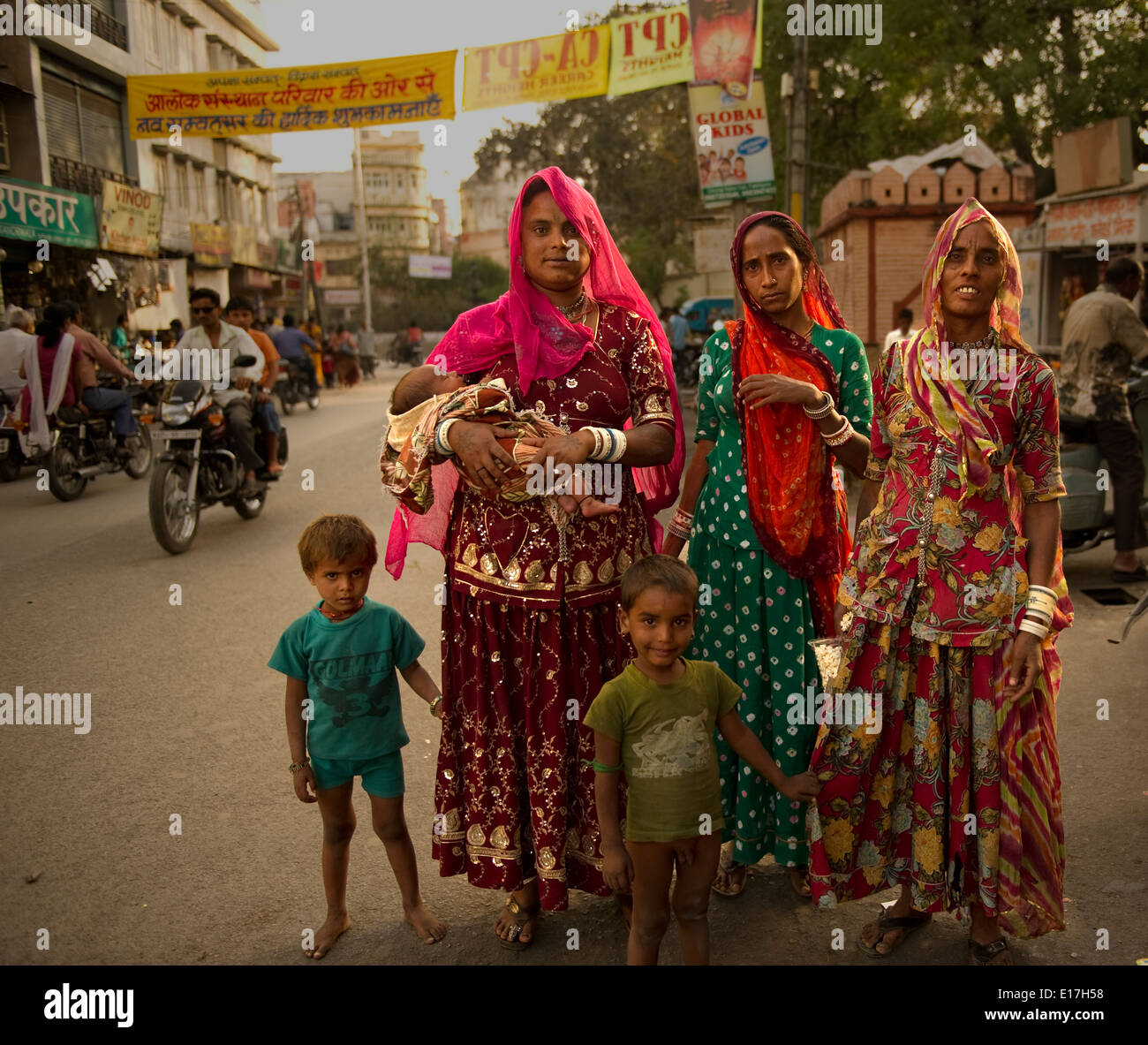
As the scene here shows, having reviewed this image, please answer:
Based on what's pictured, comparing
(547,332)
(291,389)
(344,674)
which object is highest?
(291,389)

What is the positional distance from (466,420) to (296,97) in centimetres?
1432

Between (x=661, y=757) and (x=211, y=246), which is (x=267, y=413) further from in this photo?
(x=211, y=246)

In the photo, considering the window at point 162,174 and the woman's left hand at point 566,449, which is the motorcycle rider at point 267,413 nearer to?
the woman's left hand at point 566,449

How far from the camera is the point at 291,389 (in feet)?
60.6

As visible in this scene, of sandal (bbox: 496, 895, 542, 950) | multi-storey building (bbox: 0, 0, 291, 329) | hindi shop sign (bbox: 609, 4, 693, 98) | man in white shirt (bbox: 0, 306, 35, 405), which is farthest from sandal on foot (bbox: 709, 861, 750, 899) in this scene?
multi-storey building (bbox: 0, 0, 291, 329)

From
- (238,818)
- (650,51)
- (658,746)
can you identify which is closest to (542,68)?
(650,51)

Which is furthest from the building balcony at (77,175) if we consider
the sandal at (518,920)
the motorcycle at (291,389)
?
the sandal at (518,920)

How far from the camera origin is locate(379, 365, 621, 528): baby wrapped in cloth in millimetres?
2471

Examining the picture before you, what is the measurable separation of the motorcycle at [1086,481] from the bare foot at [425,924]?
463 centimetres

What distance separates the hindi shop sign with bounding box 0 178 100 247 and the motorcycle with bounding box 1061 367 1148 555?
42.5ft

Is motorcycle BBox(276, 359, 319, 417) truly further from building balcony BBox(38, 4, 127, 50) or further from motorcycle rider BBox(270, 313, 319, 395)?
building balcony BBox(38, 4, 127, 50)

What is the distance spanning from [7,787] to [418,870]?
161 centimetres

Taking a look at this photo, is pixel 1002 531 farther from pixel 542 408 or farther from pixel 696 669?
pixel 542 408

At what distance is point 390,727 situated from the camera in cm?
273
